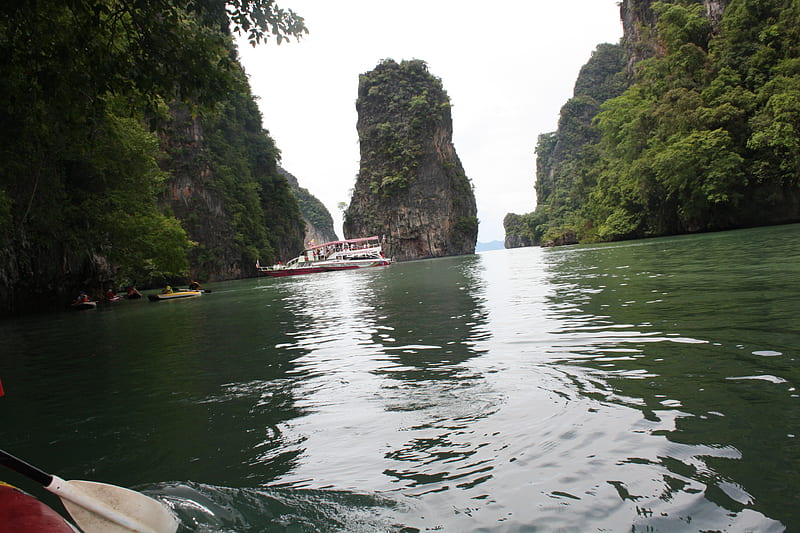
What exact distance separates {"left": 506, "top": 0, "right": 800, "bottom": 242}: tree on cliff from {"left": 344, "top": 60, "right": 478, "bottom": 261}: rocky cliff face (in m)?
41.6

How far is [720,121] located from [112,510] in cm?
3789

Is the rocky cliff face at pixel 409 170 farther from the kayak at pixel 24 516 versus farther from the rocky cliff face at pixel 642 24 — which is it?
the kayak at pixel 24 516

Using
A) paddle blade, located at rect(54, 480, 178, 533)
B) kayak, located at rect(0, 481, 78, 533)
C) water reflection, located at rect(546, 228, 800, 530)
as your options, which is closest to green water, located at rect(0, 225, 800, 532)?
water reflection, located at rect(546, 228, 800, 530)

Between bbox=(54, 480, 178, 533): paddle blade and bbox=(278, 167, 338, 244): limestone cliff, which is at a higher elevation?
bbox=(278, 167, 338, 244): limestone cliff

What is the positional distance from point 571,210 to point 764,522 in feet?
310

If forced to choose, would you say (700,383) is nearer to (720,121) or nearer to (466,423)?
(466,423)

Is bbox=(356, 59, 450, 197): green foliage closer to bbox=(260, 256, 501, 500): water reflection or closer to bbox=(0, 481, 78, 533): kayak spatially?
bbox=(260, 256, 501, 500): water reflection

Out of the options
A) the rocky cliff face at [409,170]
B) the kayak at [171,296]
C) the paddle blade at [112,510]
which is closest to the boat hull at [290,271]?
the kayak at [171,296]

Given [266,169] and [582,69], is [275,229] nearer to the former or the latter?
[266,169]

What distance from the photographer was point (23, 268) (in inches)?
786

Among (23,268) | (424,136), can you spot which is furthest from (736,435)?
(424,136)

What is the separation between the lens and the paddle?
7.11ft

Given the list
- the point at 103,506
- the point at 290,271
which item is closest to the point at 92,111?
the point at 103,506

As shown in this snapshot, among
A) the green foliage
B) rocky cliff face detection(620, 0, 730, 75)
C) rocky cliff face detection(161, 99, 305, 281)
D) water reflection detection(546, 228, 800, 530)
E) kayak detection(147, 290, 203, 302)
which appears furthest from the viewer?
the green foliage
